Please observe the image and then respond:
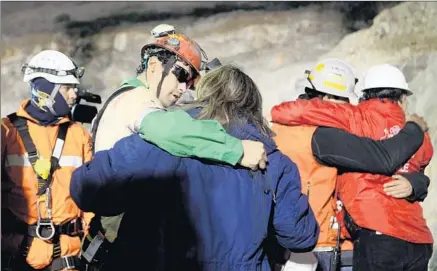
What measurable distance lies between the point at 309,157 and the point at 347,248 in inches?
28.6

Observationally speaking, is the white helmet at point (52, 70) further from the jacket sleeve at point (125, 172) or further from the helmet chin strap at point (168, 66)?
the jacket sleeve at point (125, 172)

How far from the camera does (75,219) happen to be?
14.3 ft

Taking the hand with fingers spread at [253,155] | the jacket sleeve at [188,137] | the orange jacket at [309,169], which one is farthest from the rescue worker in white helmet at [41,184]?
the hand with fingers spread at [253,155]

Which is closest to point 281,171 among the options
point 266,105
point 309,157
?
point 309,157

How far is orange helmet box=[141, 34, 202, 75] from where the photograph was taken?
3.40 metres

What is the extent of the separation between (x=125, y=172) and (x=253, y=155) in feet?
1.56

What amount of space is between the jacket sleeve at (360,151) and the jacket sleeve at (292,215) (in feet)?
3.04

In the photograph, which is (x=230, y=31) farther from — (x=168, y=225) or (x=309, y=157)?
(x=168, y=225)

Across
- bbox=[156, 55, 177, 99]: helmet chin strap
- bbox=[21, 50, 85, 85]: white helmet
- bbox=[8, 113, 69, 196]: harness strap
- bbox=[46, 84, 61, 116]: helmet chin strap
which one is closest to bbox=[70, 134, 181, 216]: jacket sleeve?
bbox=[156, 55, 177, 99]: helmet chin strap

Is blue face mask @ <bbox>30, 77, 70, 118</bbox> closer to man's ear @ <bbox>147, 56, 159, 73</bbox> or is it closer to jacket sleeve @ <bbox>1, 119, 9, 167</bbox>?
jacket sleeve @ <bbox>1, 119, 9, 167</bbox>

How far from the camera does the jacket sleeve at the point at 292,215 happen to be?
114 inches

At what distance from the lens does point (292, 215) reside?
2.93 m

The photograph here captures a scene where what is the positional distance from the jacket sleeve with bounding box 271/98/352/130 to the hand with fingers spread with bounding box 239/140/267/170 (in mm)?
1256

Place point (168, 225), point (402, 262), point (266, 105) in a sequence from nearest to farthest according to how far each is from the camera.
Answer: point (168, 225)
point (402, 262)
point (266, 105)
